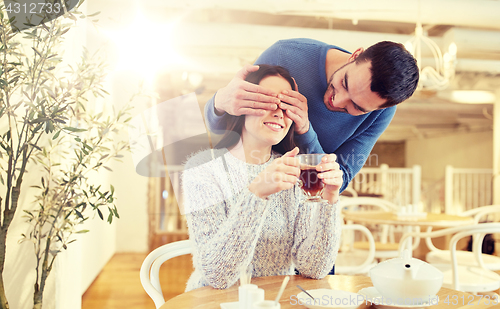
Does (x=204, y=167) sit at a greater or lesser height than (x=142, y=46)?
lesser

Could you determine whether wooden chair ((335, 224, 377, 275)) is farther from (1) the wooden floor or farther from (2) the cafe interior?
(1) the wooden floor

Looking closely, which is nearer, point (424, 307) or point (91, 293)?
point (424, 307)

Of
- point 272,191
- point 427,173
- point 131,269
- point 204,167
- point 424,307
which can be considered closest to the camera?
point 424,307

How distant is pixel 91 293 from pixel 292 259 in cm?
194

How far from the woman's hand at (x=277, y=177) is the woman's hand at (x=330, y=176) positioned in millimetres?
99

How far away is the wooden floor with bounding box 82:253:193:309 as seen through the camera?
8.22ft

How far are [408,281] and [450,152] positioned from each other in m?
8.66

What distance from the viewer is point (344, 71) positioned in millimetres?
1405

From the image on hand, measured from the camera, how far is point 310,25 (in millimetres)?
3279

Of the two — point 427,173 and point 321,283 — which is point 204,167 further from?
point 427,173

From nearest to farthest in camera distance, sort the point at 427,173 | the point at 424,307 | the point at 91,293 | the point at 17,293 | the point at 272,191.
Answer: the point at 424,307
the point at 272,191
the point at 17,293
the point at 91,293
the point at 427,173

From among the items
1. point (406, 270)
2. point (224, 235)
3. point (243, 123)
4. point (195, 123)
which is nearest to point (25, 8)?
point (195, 123)

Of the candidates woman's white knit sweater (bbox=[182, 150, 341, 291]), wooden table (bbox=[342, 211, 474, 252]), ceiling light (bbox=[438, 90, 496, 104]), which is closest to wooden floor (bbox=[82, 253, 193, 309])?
wooden table (bbox=[342, 211, 474, 252])

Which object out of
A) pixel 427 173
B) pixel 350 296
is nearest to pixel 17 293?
pixel 350 296
